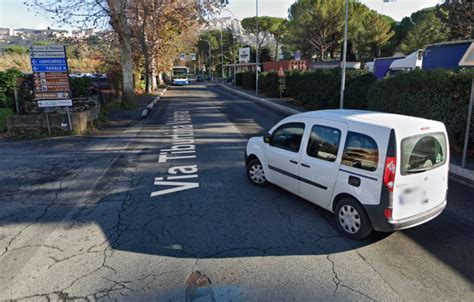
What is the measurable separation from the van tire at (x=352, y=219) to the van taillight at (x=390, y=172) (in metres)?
0.45

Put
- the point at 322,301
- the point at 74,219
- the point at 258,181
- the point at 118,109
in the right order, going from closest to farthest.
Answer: the point at 322,301 < the point at 74,219 < the point at 258,181 < the point at 118,109

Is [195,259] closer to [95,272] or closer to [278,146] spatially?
[95,272]

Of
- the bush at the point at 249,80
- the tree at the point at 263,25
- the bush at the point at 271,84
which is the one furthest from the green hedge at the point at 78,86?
the tree at the point at 263,25

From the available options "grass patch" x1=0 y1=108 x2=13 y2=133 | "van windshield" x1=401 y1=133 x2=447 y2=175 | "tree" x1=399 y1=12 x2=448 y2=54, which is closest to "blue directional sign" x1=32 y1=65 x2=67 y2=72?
"grass patch" x1=0 y1=108 x2=13 y2=133

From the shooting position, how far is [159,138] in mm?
9633

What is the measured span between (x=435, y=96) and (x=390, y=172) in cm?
527

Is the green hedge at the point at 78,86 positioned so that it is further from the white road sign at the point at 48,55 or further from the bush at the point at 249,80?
the bush at the point at 249,80

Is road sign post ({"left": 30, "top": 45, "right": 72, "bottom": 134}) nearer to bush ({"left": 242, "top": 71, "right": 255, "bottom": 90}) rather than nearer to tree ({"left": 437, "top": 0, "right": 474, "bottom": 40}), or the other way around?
tree ({"left": 437, "top": 0, "right": 474, "bottom": 40})

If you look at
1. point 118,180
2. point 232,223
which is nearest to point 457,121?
point 232,223

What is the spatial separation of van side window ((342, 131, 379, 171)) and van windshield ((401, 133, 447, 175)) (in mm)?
298

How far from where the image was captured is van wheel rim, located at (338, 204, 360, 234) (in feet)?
12.1

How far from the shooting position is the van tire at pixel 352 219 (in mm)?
3582

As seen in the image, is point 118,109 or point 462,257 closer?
point 462,257

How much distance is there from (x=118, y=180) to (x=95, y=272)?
2910 mm
